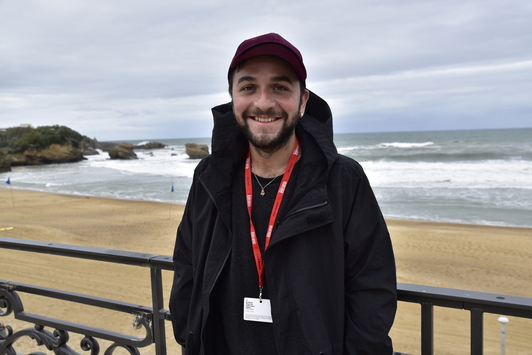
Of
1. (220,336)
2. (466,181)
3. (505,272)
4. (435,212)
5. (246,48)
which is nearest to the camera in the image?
(246,48)

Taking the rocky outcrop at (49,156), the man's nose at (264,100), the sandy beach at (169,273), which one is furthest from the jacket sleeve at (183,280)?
the rocky outcrop at (49,156)

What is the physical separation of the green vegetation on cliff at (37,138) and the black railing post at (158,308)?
59.3 m

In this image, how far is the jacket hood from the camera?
71.6 inches

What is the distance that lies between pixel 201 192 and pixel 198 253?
0.93 ft

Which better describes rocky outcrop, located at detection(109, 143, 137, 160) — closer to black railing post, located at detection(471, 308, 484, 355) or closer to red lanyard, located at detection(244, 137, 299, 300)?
red lanyard, located at detection(244, 137, 299, 300)

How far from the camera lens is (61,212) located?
17922 mm

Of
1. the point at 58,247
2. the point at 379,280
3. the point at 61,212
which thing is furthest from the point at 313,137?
the point at 61,212

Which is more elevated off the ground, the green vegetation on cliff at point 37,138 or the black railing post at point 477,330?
the green vegetation on cliff at point 37,138

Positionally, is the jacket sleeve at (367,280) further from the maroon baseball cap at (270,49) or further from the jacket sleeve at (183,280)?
the jacket sleeve at (183,280)

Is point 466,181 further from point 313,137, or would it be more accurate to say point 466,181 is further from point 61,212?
point 313,137

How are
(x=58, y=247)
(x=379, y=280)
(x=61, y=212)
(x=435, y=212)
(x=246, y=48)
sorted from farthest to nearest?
(x=61, y=212), (x=435, y=212), (x=58, y=247), (x=246, y=48), (x=379, y=280)

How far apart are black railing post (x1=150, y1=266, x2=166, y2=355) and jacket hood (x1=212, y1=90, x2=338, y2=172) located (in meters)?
0.81

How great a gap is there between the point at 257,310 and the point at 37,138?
206 ft

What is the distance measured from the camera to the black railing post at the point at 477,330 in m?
1.62
